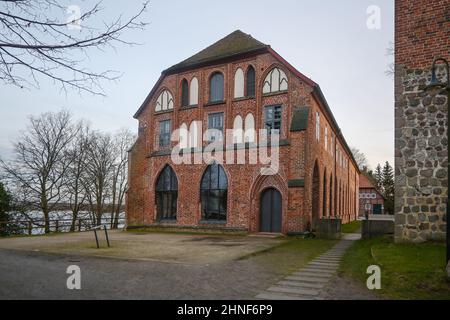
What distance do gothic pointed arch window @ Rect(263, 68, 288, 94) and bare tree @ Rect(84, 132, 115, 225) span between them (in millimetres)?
22298

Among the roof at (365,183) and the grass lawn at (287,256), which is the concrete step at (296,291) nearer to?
the grass lawn at (287,256)

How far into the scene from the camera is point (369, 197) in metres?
65.1

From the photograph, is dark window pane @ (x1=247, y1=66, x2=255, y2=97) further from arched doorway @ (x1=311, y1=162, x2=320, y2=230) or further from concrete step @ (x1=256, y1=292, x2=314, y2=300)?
concrete step @ (x1=256, y1=292, x2=314, y2=300)

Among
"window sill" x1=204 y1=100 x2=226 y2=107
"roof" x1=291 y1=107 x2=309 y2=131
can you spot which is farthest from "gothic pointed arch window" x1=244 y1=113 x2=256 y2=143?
"roof" x1=291 y1=107 x2=309 y2=131

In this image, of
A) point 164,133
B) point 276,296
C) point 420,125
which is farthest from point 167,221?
point 276,296

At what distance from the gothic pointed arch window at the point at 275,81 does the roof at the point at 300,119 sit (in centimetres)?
157

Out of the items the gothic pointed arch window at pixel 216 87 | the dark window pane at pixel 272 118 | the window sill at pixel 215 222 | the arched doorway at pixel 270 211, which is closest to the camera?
the arched doorway at pixel 270 211

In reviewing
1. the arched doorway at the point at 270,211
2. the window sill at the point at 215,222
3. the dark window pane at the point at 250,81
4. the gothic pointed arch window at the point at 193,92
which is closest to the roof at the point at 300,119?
the dark window pane at the point at 250,81

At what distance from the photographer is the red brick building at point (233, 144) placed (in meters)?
19.6

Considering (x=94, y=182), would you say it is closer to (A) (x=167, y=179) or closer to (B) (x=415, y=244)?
(A) (x=167, y=179)

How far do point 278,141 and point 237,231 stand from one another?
17.5 feet

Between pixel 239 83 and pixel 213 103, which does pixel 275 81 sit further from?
pixel 213 103

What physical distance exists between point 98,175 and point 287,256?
30.0 metres
